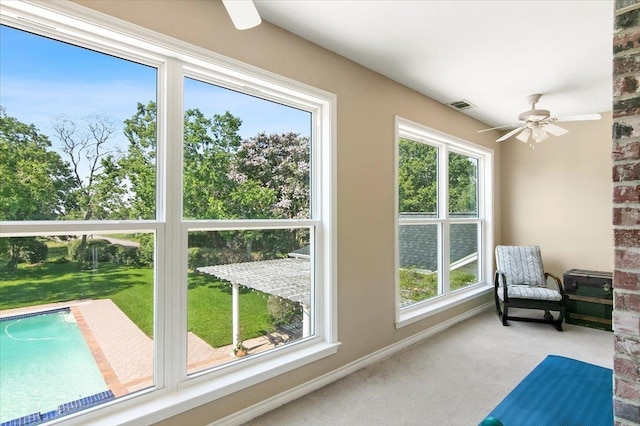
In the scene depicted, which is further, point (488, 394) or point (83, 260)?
point (488, 394)

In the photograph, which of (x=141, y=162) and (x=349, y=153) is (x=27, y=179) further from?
(x=349, y=153)

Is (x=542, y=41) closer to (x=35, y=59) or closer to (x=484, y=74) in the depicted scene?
(x=484, y=74)

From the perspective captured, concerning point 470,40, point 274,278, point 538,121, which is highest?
point 470,40

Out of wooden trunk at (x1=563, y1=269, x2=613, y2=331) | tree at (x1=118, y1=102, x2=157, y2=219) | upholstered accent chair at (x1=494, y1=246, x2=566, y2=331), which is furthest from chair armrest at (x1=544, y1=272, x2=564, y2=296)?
tree at (x1=118, y1=102, x2=157, y2=219)

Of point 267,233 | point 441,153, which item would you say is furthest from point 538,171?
point 267,233

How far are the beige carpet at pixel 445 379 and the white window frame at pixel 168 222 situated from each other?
338 millimetres

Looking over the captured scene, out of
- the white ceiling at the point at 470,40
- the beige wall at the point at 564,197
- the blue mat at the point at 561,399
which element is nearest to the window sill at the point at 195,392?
the blue mat at the point at 561,399

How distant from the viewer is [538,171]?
491 cm

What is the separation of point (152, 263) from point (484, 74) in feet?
10.3

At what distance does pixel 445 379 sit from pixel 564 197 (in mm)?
3429

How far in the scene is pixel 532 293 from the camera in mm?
3998

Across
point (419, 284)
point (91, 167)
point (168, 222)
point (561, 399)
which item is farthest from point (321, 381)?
point (91, 167)

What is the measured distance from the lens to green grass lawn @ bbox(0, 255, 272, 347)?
5.18 ft

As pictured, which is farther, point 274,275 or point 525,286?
point 525,286
